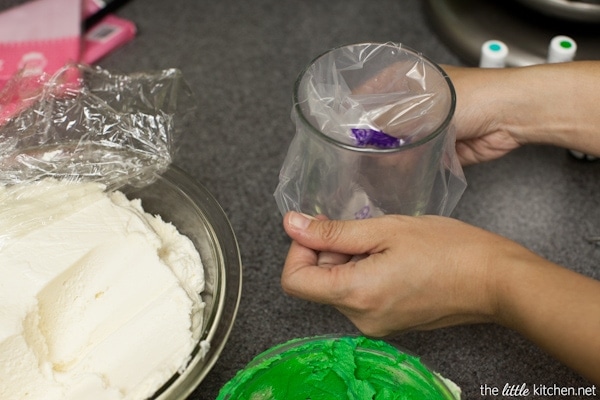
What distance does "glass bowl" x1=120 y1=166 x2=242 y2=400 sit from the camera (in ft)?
2.06

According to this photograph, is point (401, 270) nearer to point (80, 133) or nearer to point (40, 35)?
point (80, 133)

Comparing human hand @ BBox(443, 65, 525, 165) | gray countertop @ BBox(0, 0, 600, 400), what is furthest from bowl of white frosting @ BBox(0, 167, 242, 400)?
human hand @ BBox(443, 65, 525, 165)

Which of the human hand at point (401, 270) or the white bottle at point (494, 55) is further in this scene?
the white bottle at point (494, 55)

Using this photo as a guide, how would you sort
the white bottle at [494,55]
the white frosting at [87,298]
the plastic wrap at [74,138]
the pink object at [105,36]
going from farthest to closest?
the pink object at [105,36], the white bottle at [494,55], the plastic wrap at [74,138], the white frosting at [87,298]

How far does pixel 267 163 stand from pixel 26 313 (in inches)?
17.1

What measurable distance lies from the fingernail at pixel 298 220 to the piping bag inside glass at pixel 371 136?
47 millimetres

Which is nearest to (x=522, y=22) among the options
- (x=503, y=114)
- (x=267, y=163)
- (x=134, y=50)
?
(x=503, y=114)

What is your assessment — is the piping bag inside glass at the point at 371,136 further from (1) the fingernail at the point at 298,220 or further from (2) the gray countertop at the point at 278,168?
(2) the gray countertop at the point at 278,168

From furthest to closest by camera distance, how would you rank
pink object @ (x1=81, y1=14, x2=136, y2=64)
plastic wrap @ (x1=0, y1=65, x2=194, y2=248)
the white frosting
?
pink object @ (x1=81, y1=14, x2=136, y2=64)
plastic wrap @ (x1=0, y1=65, x2=194, y2=248)
the white frosting

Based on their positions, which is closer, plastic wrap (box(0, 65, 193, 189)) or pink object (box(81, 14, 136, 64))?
plastic wrap (box(0, 65, 193, 189))

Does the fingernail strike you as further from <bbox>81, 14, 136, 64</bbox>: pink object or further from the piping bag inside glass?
A: <bbox>81, 14, 136, 64</bbox>: pink object

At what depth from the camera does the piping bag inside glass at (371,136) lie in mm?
642

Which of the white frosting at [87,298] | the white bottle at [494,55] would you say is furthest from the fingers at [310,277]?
the white bottle at [494,55]

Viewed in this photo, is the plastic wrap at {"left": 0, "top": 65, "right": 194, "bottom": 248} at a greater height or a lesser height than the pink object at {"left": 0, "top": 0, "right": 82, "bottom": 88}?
greater
